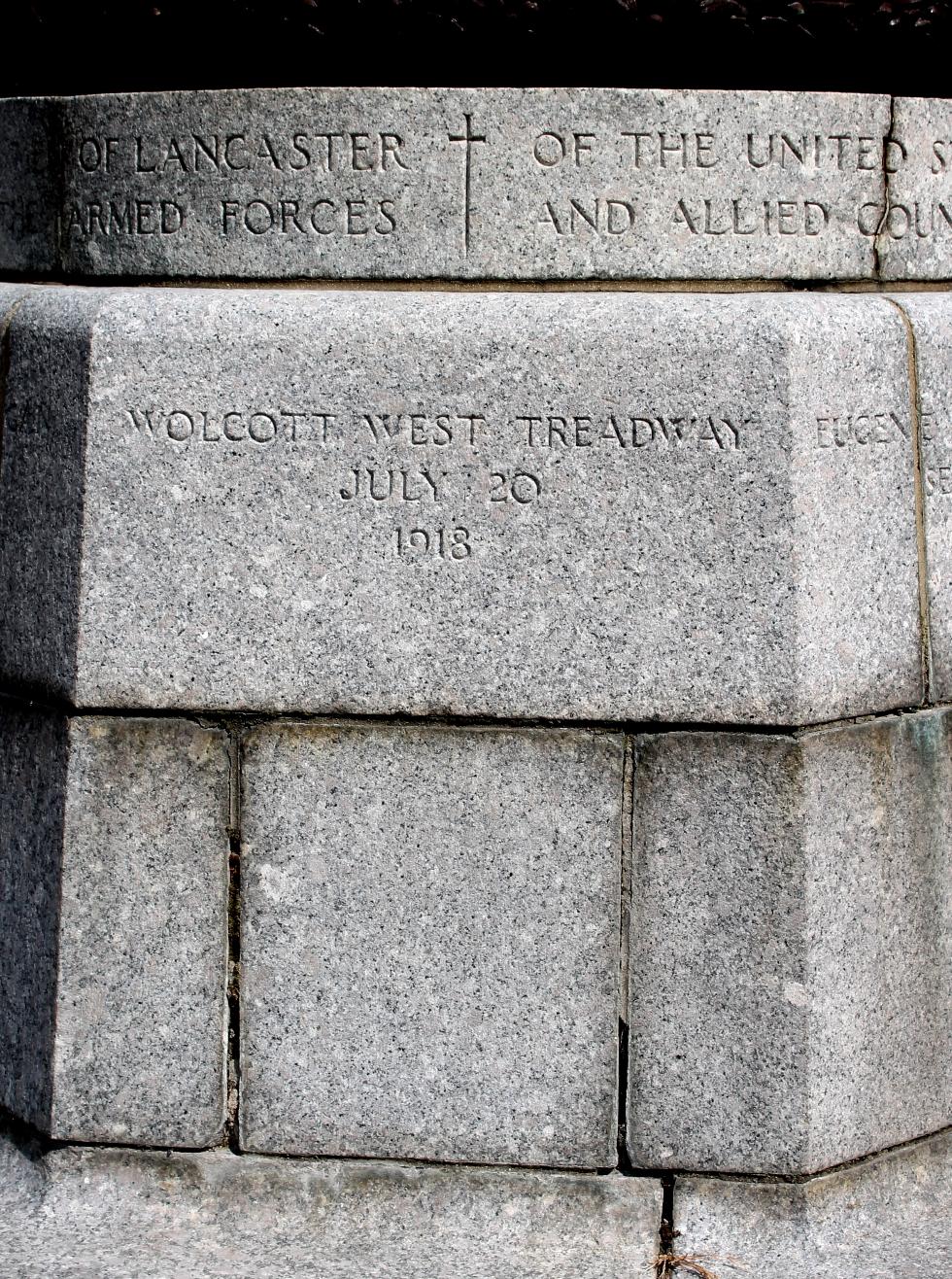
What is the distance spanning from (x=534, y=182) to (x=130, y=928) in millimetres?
1574

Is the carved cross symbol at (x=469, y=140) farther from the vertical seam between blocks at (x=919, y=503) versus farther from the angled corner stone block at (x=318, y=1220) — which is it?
the angled corner stone block at (x=318, y=1220)

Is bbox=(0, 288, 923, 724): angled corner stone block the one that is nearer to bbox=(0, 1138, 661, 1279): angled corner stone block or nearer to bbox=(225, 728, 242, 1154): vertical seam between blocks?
bbox=(225, 728, 242, 1154): vertical seam between blocks

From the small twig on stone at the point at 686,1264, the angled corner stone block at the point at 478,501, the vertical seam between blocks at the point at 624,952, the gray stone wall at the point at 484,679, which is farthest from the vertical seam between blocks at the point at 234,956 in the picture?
the small twig on stone at the point at 686,1264

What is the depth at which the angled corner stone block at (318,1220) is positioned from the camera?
300 cm

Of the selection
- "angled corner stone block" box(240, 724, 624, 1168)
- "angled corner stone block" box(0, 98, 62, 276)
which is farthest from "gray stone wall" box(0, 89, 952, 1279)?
"angled corner stone block" box(0, 98, 62, 276)

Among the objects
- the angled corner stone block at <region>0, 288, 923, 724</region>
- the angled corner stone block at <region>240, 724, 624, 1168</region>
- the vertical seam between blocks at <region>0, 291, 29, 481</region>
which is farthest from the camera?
the vertical seam between blocks at <region>0, 291, 29, 481</region>

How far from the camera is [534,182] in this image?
2.99 m

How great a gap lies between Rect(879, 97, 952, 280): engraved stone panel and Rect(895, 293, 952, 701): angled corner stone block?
68mm

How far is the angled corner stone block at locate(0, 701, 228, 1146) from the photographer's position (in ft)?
9.98

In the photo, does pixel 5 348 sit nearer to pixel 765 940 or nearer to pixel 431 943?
pixel 431 943

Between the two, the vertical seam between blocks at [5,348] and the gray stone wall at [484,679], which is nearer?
the gray stone wall at [484,679]

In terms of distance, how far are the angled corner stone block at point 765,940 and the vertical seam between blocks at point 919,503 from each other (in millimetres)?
118

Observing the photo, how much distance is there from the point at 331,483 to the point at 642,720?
0.70 m

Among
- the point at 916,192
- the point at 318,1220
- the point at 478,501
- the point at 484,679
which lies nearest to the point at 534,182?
the point at 478,501
